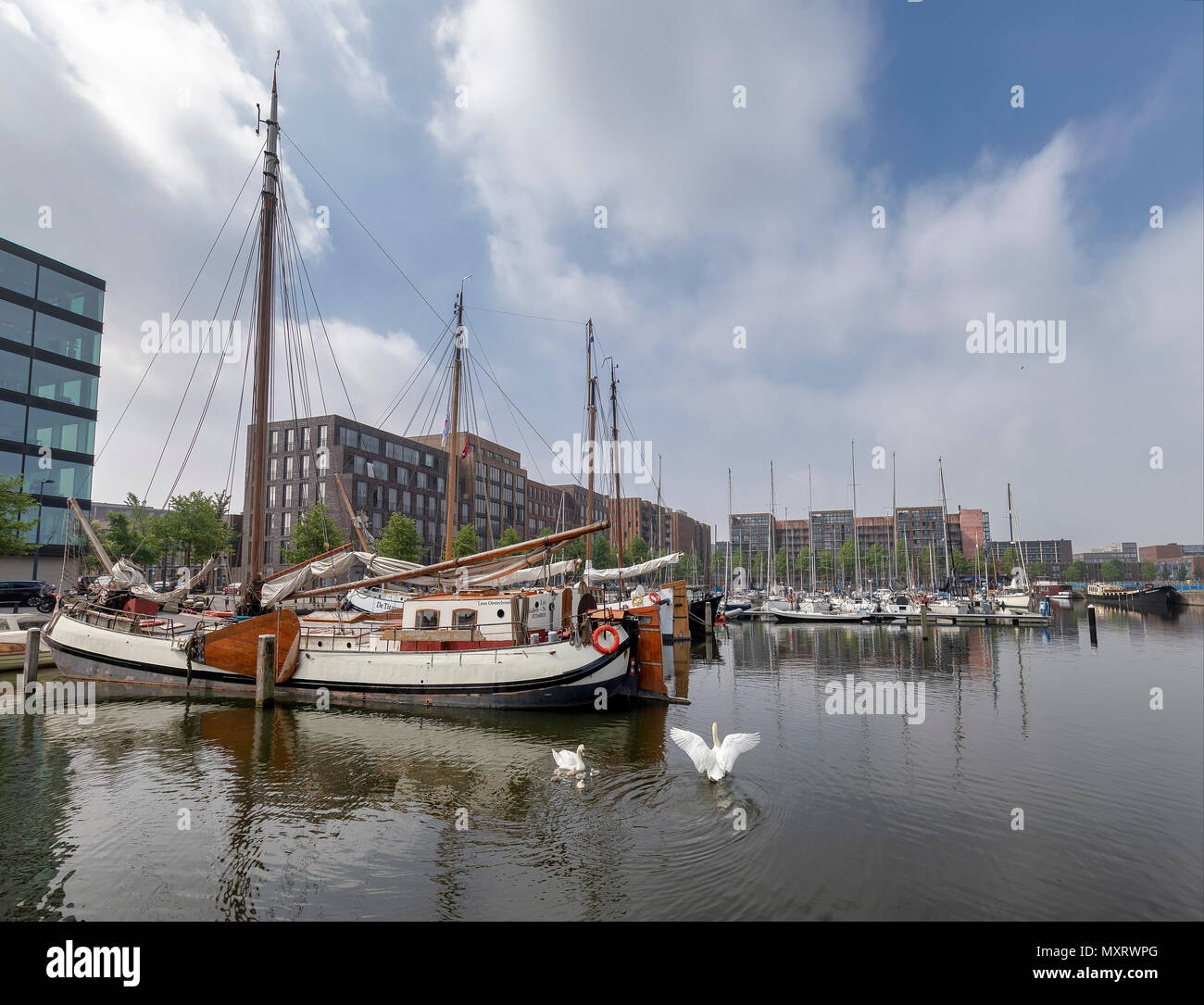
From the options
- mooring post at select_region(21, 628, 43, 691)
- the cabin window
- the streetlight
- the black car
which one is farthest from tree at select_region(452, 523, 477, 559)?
the cabin window

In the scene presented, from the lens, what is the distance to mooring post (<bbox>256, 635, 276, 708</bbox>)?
68.7 ft

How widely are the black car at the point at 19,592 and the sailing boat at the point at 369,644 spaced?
21099 millimetres

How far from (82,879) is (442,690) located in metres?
11.9

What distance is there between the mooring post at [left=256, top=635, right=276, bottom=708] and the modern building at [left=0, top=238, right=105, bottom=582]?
41.1 meters

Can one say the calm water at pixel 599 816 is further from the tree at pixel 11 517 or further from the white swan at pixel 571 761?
the tree at pixel 11 517

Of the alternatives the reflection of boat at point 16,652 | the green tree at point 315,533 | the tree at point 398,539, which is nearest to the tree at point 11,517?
the reflection of boat at point 16,652

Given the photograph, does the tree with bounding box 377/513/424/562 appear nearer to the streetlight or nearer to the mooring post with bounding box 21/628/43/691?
the streetlight

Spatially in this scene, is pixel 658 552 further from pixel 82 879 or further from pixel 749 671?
pixel 82 879

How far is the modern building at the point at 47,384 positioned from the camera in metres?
48.8

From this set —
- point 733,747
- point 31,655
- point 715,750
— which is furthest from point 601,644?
point 31,655

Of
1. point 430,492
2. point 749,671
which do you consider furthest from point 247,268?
point 430,492

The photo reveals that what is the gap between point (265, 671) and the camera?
2114 centimetres

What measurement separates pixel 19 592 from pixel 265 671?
1206 inches

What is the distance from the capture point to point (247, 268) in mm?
24750
